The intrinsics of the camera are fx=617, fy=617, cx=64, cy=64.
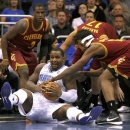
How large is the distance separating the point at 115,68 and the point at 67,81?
0.74 m

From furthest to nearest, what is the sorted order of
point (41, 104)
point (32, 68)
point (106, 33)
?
point (32, 68) → point (106, 33) → point (41, 104)

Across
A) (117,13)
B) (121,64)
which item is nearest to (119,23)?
(117,13)

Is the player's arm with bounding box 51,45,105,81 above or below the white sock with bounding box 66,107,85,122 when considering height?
above

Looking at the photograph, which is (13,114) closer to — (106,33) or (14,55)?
(14,55)

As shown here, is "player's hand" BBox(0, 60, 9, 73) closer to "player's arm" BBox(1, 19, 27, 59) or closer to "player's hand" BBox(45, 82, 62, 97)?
"player's arm" BBox(1, 19, 27, 59)

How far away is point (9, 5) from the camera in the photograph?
13.9 metres

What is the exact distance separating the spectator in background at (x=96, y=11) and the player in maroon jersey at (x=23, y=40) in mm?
3056

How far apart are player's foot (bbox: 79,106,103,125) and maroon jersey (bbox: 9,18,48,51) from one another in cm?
277

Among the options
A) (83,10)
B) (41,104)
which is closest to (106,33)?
(41,104)

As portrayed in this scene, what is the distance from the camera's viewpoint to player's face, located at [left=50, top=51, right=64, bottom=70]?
913 centimetres

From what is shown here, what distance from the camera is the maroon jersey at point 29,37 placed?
35.7 ft

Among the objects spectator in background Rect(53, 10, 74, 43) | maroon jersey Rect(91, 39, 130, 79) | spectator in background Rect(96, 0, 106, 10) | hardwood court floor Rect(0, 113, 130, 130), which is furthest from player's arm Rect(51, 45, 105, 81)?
spectator in background Rect(96, 0, 106, 10)

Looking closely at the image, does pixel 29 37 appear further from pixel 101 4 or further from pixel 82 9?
pixel 101 4

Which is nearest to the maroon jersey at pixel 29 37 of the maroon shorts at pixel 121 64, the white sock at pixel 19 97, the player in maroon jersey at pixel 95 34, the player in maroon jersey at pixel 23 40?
the player in maroon jersey at pixel 23 40
